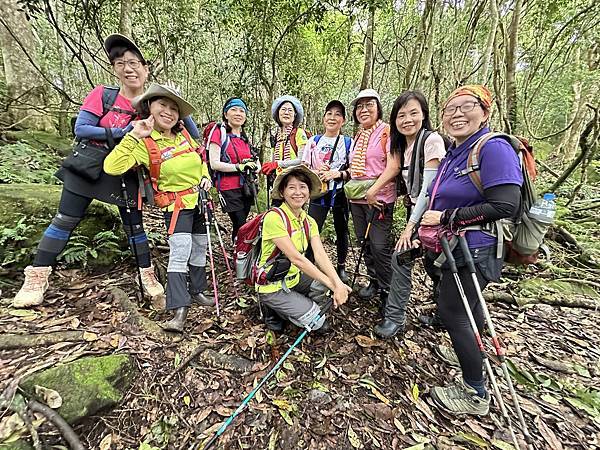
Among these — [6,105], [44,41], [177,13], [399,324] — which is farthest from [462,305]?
[44,41]

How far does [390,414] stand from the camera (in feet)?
8.01

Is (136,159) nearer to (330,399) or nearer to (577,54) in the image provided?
(330,399)

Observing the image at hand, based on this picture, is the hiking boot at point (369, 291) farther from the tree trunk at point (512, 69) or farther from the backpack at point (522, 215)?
the tree trunk at point (512, 69)

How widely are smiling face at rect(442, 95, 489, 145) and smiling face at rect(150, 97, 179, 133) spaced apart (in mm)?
2327

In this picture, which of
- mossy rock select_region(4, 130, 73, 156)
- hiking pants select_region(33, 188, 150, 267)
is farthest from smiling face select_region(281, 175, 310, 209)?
mossy rock select_region(4, 130, 73, 156)

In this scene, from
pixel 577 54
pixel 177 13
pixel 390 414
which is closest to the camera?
pixel 390 414

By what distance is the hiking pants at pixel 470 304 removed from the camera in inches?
86.4

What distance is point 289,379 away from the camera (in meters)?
2.67

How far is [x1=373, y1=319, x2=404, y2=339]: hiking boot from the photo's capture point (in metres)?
3.15

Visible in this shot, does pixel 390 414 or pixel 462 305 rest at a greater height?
pixel 462 305

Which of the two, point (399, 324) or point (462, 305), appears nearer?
point (462, 305)

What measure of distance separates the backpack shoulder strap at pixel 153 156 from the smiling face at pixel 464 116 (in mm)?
2446

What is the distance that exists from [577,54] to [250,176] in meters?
14.5

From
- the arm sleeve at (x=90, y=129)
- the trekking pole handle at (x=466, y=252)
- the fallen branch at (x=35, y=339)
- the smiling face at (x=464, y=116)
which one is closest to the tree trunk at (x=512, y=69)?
the smiling face at (x=464, y=116)
